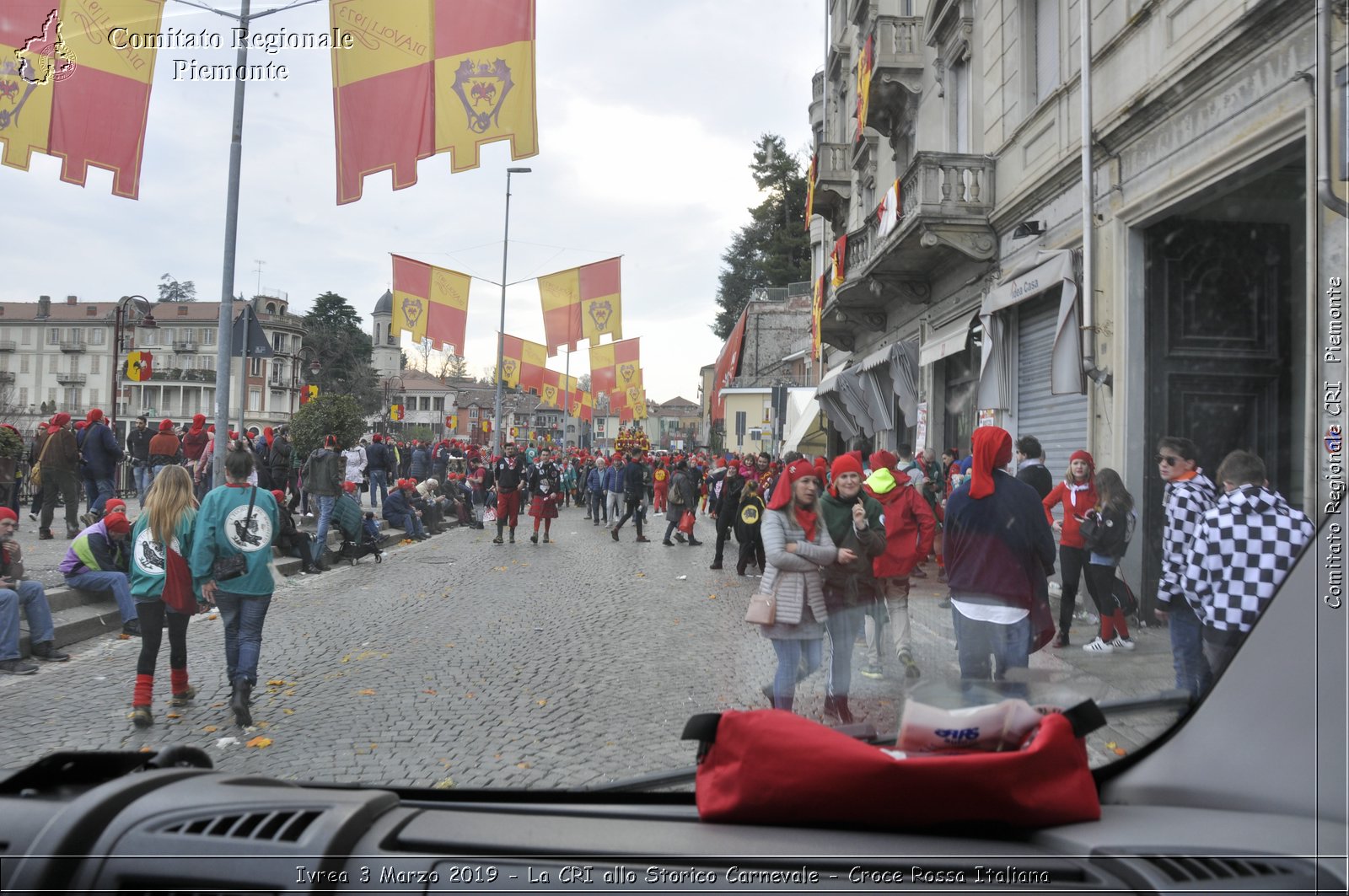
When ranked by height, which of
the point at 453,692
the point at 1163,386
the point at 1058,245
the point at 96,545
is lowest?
the point at 453,692

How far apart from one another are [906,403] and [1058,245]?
25.7 ft

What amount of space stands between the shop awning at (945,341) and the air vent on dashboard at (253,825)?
14058mm

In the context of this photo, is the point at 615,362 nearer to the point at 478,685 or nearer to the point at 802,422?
the point at 802,422

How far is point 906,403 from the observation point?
19078 millimetres

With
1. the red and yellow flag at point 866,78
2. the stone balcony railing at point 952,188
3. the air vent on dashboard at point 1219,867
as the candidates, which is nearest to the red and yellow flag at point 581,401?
the red and yellow flag at point 866,78

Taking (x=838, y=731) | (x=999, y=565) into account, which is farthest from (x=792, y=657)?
(x=838, y=731)

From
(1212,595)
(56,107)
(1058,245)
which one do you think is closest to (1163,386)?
(1058,245)

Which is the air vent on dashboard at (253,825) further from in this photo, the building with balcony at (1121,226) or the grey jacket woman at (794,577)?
the grey jacket woman at (794,577)

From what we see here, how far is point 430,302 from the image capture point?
837 inches

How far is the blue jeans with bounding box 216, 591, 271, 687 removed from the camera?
557 centimetres

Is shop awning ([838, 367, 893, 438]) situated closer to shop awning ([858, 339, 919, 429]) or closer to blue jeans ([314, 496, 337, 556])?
shop awning ([858, 339, 919, 429])

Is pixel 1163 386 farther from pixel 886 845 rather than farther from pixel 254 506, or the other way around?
pixel 886 845

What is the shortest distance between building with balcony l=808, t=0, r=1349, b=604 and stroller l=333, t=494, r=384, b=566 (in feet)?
30.5

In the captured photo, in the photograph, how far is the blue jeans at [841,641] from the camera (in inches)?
212
